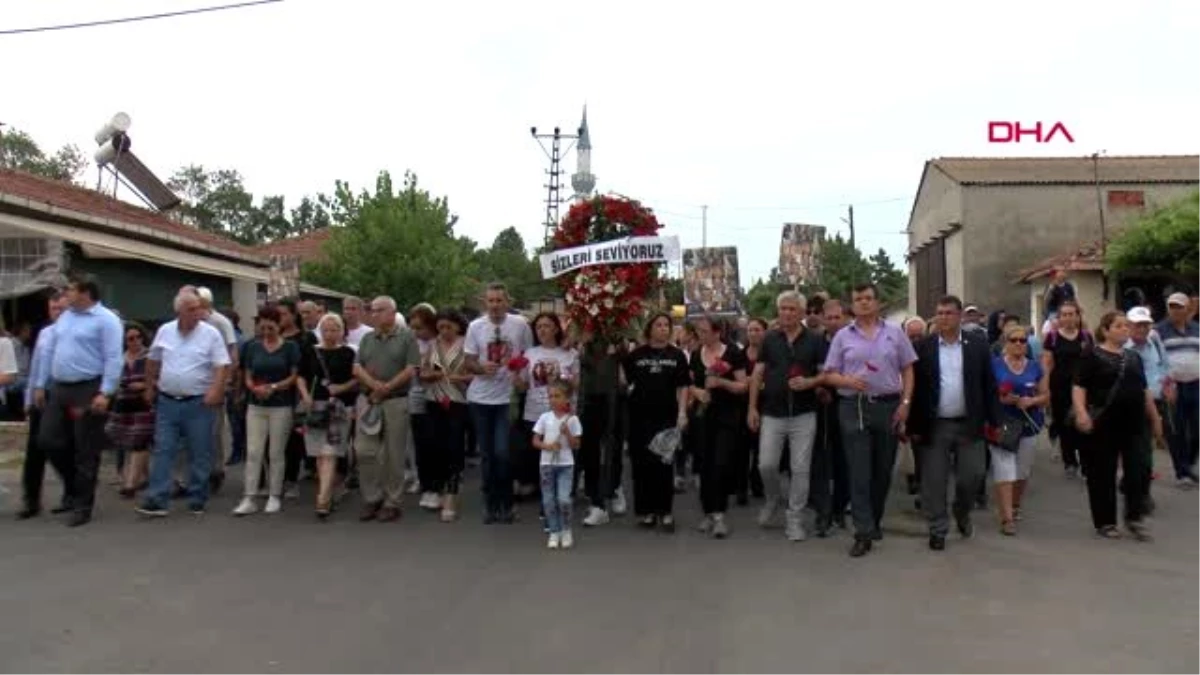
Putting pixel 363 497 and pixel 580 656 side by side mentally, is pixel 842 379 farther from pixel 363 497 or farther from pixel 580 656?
pixel 363 497

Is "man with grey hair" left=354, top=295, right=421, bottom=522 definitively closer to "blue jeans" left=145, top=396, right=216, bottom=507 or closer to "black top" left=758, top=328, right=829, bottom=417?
"blue jeans" left=145, top=396, right=216, bottom=507

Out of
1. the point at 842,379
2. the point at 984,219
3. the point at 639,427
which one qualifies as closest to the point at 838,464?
the point at 842,379

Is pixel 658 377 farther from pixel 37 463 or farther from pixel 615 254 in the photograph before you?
pixel 37 463

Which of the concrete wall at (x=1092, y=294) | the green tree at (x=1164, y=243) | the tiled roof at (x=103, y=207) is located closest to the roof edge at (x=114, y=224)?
the tiled roof at (x=103, y=207)

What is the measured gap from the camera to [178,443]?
29.2 ft

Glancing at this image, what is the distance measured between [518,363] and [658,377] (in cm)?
116

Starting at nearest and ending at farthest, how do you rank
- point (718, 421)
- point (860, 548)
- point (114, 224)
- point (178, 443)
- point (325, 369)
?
1. point (860, 548)
2. point (718, 421)
3. point (178, 443)
4. point (325, 369)
5. point (114, 224)

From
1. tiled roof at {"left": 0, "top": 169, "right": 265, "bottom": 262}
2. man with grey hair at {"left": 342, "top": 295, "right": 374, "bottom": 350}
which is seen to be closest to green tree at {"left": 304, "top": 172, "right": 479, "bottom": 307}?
tiled roof at {"left": 0, "top": 169, "right": 265, "bottom": 262}

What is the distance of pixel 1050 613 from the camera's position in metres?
5.89

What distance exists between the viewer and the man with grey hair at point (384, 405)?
28.8 ft

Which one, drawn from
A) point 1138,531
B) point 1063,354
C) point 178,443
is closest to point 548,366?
point 178,443

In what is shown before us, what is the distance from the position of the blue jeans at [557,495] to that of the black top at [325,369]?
2228mm

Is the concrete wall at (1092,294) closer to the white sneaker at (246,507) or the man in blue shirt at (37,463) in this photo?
the white sneaker at (246,507)

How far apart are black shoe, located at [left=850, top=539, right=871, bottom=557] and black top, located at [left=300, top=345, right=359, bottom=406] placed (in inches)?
173
